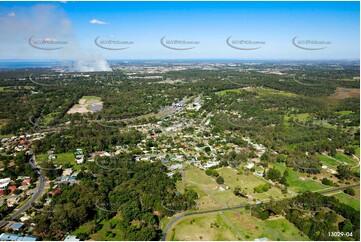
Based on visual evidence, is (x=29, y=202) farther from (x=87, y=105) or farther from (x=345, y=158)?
(x=87, y=105)

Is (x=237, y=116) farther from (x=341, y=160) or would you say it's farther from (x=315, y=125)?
(x=341, y=160)

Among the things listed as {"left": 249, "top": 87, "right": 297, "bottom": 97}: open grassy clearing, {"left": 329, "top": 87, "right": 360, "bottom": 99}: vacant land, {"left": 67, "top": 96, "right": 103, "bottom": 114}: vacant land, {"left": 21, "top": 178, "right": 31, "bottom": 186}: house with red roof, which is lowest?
{"left": 21, "top": 178, "right": 31, "bottom": 186}: house with red roof

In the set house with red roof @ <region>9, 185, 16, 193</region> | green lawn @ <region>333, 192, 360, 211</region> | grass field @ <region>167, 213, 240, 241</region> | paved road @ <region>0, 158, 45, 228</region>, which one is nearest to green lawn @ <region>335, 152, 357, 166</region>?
green lawn @ <region>333, 192, 360, 211</region>

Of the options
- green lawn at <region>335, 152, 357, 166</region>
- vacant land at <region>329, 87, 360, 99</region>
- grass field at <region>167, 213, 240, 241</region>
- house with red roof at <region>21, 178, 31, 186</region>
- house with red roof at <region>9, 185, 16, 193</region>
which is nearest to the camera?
grass field at <region>167, 213, 240, 241</region>

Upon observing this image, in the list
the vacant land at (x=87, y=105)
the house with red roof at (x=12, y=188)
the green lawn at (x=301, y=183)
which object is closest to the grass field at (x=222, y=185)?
the green lawn at (x=301, y=183)

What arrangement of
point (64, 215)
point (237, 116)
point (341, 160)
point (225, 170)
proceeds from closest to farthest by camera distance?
point (64, 215)
point (225, 170)
point (341, 160)
point (237, 116)

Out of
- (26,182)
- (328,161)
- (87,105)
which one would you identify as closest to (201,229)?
(26,182)

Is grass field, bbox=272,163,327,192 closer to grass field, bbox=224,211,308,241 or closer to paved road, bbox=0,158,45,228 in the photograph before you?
grass field, bbox=224,211,308,241

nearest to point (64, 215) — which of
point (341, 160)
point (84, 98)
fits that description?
point (341, 160)
